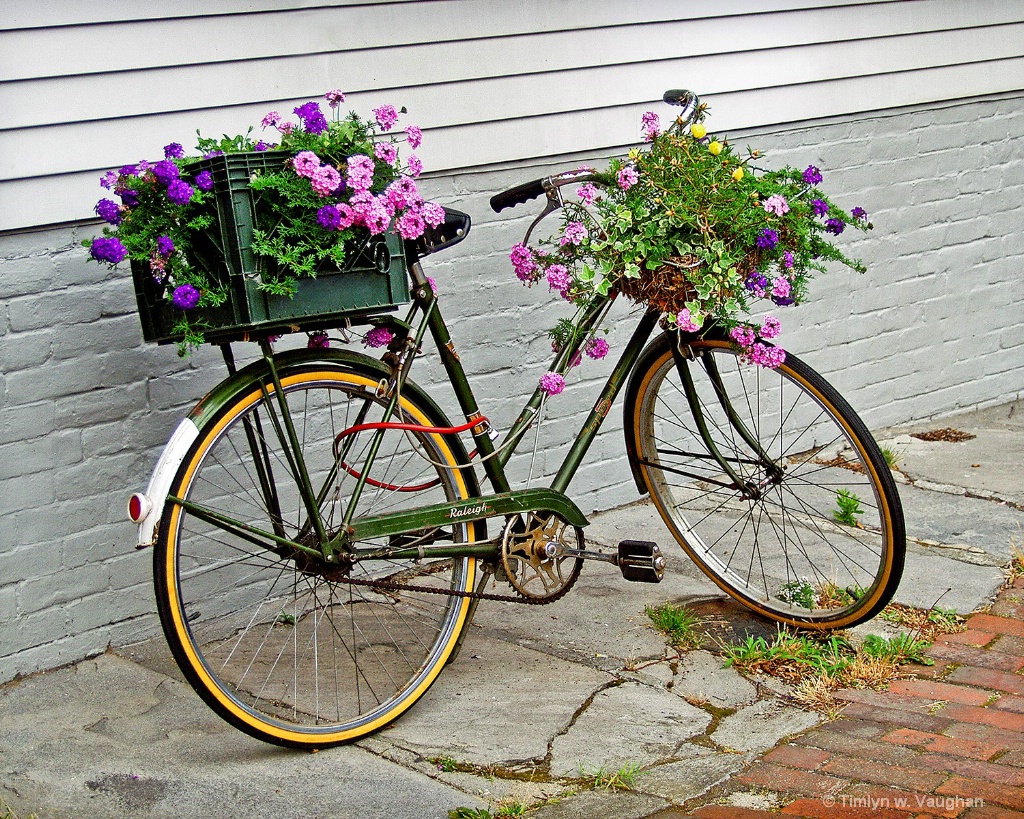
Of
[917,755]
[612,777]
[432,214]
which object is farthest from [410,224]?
[917,755]

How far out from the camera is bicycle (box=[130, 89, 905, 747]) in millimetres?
2902

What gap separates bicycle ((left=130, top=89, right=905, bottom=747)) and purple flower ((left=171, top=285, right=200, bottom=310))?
23 centimetres

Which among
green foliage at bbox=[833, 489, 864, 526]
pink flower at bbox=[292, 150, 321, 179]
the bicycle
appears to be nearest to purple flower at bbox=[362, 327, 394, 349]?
the bicycle

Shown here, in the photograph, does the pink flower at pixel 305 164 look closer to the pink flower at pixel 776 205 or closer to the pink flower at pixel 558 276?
the pink flower at pixel 558 276

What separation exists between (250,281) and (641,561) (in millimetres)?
1380

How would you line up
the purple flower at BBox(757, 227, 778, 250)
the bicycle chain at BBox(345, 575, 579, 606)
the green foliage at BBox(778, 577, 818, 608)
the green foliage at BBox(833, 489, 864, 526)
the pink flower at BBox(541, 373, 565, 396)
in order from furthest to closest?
1. the green foliage at BBox(833, 489, 864, 526)
2. the green foliage at BBox(778, 577, 818, 608)
3. the pink flower at BBox(541, 373, 565, 396)
4. the purple flower at BBox(757, 227, 778, 250)
5. the bicycle chain at BBox(345, 575, 579, 606)

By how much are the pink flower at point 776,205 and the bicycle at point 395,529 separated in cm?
43

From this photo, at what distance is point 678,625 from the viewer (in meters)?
3.64

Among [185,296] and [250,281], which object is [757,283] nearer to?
[250,281]

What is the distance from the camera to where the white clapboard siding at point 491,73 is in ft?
11.0

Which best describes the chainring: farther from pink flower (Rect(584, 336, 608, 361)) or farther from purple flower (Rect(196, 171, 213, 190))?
purple flower (Rect(196, 171, 213, 190))

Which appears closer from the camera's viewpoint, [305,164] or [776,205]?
[305,164]

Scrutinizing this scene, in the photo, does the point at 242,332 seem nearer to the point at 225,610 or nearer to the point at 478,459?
the point at 478,459

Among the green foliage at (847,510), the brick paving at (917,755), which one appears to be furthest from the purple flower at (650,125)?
the green foliage at (847,510)
